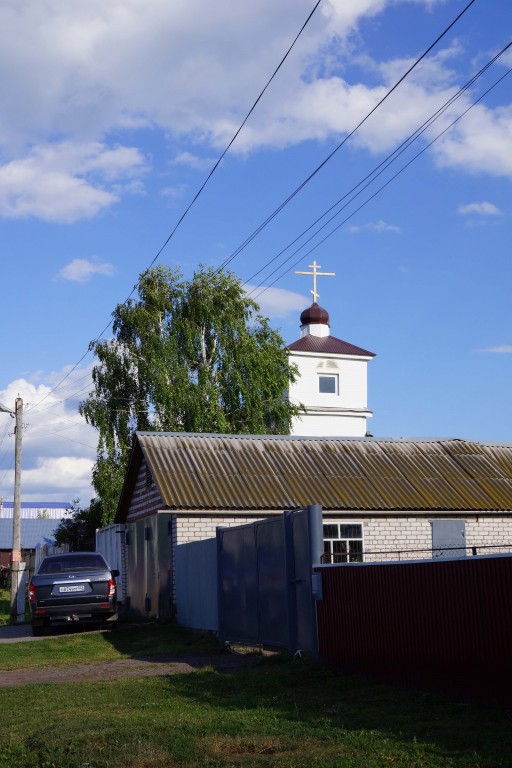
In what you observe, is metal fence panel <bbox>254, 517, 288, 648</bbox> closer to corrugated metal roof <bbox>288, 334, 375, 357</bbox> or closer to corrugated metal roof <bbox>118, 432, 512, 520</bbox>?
corrugated metal roof <bbox>118, 432, 512, 520</bbox>

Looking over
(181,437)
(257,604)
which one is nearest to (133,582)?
(181,437)

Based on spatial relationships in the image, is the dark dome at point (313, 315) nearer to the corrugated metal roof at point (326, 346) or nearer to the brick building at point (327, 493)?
the corrugated metal roof at point (326, 346)

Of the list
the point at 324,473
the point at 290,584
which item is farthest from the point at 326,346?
the point at 290,584

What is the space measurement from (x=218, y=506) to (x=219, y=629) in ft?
14.5

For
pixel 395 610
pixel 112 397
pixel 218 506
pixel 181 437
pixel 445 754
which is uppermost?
pixel 112 397

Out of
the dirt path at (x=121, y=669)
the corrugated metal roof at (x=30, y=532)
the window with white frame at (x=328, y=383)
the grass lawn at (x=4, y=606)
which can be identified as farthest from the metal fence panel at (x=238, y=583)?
the corrugated metal roof at (x=30, y=532)

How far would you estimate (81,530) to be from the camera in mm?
51281

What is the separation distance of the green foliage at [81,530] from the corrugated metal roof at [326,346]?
13353mm

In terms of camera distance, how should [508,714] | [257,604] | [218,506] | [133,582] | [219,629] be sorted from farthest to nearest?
[133,582] < [218,506] < [219,629] < [257,604] < [508,714]

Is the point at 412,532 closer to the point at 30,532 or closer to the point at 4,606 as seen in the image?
the point at 4,606

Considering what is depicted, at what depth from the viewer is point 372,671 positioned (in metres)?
11.0

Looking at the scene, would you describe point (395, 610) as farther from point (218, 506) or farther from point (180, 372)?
point (180, 372)

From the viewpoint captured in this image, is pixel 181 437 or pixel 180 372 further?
pixel 180 372

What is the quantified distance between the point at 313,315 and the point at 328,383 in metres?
3.87
